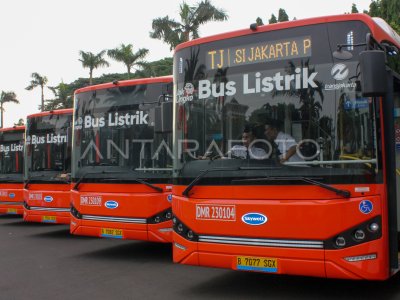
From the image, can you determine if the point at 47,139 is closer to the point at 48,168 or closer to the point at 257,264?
the point at 48,168

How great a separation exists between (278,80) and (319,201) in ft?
4.56

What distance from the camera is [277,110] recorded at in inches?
A: 219

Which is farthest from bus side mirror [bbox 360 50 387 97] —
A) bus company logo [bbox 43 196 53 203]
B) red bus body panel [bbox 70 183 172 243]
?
bus company logo [bbox 43 196 53 203]

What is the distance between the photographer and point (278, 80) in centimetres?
561

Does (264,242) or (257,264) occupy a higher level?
(264,242)

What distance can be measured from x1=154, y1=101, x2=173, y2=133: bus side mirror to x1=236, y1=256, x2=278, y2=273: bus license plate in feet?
6.78

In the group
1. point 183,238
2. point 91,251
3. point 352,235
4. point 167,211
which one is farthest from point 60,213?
point 352,235

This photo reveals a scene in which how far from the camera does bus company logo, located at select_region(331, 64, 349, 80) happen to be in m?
5.29

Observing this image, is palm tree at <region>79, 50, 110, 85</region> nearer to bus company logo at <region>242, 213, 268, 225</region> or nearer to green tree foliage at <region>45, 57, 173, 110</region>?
green tree foliage at <region>45, 57, 173, 110</region>

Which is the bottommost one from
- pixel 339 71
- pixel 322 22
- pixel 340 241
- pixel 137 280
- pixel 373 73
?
pixel 137 280

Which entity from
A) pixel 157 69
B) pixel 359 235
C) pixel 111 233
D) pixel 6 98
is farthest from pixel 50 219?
pixel 6 98

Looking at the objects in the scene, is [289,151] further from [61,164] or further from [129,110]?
[61,164]

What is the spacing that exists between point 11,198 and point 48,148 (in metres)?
3.65

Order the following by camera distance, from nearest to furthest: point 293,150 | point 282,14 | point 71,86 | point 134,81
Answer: point 293,150 → point 134,81 → point 282,14 → point 71,86
